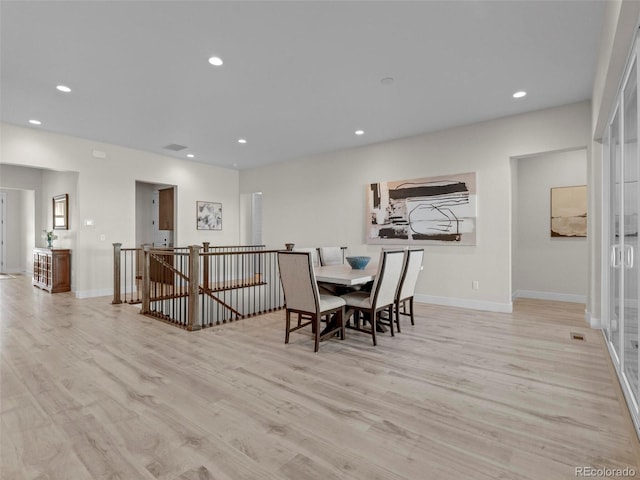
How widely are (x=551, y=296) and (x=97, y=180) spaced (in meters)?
8.58

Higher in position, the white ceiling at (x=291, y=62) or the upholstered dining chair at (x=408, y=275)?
the white ceiling at (x=291, y=62)

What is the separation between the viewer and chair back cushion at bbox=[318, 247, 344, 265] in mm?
4904

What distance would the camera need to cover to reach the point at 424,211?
5.48 m

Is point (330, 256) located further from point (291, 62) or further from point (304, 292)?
point (291, 62)

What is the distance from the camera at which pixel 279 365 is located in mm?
2871

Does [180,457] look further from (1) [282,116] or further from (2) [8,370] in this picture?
(1) [282,116]

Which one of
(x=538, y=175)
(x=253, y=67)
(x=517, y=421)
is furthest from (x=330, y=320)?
(x=538, y=175)

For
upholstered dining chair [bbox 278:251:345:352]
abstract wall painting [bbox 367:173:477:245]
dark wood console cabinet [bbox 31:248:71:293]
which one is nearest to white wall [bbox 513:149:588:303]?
abstract wall painting [bbox 367:173:477:245]

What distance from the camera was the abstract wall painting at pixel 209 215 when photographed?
26.0 ft

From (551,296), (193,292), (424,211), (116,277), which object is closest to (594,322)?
(551,296)

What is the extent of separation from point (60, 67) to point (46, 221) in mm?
5896

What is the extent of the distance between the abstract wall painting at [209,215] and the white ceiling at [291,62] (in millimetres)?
2877

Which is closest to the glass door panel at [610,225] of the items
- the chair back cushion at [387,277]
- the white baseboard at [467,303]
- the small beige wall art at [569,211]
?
the white baseboard at [467,303]

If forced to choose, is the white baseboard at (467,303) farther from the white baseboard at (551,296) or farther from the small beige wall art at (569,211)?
the small beige wall art at (569,211)
